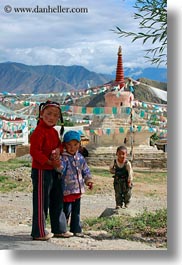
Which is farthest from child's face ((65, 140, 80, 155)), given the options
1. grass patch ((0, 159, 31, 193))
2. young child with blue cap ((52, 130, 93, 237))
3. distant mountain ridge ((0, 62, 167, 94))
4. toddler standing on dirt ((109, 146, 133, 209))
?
grass patch ((0, 159, 31, 193))

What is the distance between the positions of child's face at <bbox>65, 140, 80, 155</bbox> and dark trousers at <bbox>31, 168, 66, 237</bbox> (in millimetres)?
280

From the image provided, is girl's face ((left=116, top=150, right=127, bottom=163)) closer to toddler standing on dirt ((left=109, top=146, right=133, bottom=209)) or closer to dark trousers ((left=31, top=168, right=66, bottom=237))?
toddler standing on dirt ((left=109, top=146, right=133, bottom=209))

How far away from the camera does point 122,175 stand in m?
5.89

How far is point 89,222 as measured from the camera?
6.09m

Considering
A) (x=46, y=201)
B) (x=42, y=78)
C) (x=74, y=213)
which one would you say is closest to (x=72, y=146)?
(x=46, y=201)

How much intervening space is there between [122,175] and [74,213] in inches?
46.4

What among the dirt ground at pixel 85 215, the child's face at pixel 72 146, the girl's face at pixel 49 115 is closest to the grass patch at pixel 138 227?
the dirt ground at pixel 85 215

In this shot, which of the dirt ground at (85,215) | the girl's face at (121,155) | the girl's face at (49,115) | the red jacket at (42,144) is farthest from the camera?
the girl's face at (121,155)

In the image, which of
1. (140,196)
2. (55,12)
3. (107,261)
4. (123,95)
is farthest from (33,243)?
(123,95)

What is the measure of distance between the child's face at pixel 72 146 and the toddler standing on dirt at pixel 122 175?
3.54 feet

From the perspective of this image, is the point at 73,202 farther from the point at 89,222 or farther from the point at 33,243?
the point at 89,222

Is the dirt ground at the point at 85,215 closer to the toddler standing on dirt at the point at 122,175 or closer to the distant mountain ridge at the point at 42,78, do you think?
the toddler standing on dirt at the point at 122,175

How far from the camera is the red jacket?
454 centimetres

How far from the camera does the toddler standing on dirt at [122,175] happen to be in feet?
18.9
